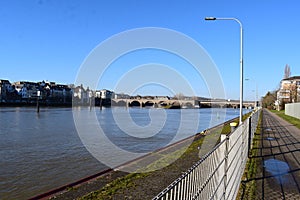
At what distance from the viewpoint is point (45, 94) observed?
403 ft

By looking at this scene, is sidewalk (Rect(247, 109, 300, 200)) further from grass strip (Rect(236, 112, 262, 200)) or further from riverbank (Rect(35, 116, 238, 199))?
riverbank (Rect(35, 116, 238, 199))

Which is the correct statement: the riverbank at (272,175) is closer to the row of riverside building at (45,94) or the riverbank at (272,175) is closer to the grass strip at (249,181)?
the grass strip at (249,181)

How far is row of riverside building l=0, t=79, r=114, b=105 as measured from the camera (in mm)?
110875

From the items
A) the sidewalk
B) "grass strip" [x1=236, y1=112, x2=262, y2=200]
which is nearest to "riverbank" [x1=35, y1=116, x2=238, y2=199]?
"grass strip" [x1=236, y1=112, x2=262, y2=200]

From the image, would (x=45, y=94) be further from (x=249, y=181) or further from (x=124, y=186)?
(x=249, y=181)

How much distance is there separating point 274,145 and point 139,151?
23.3 ft

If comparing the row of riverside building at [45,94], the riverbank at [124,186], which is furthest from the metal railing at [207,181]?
the row of riverside building at [45,94]

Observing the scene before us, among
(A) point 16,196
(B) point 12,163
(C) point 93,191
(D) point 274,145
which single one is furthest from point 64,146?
(D) point 274,145

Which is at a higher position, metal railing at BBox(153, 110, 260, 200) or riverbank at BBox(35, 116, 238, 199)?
metal railing at BBox(153, 110, 260, 200)

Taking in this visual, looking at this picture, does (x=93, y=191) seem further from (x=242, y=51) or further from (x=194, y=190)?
(x=242, y=51)

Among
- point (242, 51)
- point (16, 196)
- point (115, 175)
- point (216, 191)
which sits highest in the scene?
point (242, 51)

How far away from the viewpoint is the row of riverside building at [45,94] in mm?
110875

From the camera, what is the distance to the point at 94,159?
1288cm

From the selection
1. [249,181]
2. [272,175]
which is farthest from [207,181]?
[272,175]
